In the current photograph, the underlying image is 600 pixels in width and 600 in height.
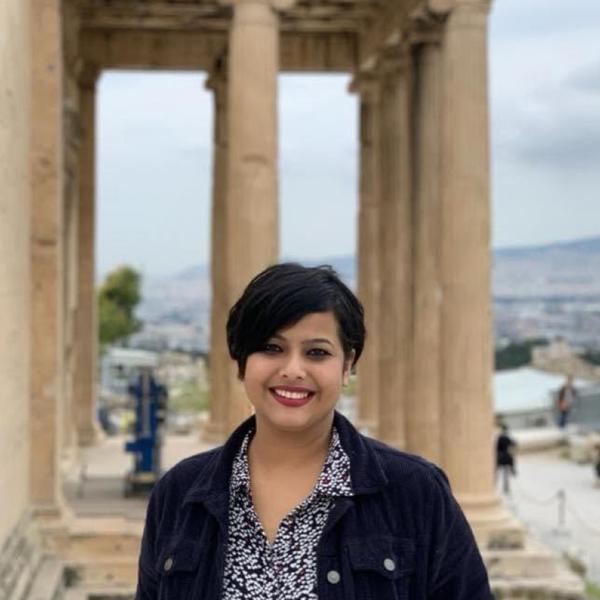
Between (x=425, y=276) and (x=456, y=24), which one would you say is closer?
(x=456, y=24)

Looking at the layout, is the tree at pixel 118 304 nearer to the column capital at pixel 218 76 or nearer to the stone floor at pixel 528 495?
the stone floor at pixel 528 495

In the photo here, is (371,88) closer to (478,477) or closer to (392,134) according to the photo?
(392,134)

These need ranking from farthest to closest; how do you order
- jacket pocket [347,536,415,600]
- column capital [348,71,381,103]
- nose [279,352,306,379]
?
column capital [348,71,381,103] < nose [279,352,306,379] < jacket pocket [347,536,415,600]

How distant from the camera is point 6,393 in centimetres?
2353

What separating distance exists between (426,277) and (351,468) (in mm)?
33629

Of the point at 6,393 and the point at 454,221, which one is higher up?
the point at 454,221

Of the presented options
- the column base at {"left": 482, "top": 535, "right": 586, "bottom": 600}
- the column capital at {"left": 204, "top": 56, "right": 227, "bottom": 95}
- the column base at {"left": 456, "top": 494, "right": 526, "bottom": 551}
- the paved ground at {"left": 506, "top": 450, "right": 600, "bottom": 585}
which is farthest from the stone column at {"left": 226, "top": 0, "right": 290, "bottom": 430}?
the column capital at {"left": 204, "top": 56, "right": 227, "bottom": 95}

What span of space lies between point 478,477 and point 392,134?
59.0 ft

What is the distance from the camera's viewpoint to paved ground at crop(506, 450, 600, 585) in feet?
131

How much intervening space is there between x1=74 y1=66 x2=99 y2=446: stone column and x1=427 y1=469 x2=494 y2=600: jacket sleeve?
45.4m

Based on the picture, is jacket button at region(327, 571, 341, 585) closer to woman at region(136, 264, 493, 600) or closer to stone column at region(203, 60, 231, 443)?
woman at region(136, 264, 493, 600)

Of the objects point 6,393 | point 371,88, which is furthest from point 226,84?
point 6,393

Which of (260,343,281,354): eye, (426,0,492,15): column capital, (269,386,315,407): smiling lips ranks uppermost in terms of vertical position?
(426,0,492,15): column capital

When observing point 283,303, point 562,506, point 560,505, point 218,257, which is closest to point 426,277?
point 562,506
